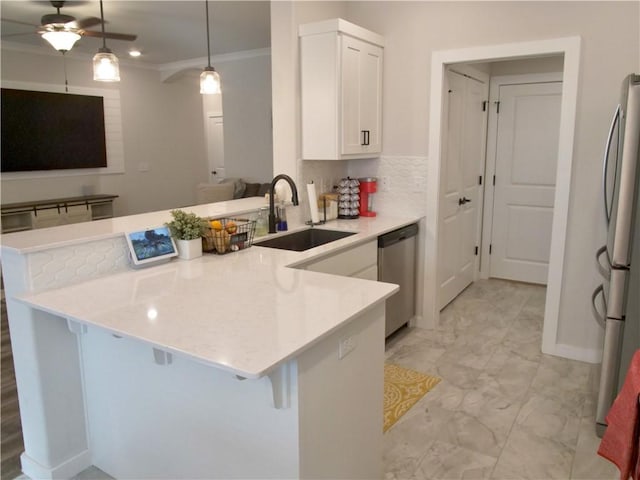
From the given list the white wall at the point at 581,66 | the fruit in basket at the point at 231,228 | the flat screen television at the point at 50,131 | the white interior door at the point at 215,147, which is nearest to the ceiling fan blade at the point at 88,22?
the white wall at the point at 581,66

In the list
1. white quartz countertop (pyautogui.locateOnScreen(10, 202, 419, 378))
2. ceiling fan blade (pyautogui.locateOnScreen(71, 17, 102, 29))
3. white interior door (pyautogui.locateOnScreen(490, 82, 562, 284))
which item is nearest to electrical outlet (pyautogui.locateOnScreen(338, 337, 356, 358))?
white quartz countertop (pyautogui.locateOnScreen(10, 202, 419, 378))

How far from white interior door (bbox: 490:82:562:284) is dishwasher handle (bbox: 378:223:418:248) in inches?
70.8

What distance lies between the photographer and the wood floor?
2.33 metres

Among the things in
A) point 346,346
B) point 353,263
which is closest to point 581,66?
point 353,263

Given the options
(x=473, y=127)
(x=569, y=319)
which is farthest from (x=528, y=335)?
(x=473, y=127)

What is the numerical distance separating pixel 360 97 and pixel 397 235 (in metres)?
1.06

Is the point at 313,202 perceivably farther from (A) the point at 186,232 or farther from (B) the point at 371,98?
(A) the point at 186,232

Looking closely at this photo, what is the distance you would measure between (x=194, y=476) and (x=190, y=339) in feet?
2.45

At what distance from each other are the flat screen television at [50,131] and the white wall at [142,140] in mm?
160

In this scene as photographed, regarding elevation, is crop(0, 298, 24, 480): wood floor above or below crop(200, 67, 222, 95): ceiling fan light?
below

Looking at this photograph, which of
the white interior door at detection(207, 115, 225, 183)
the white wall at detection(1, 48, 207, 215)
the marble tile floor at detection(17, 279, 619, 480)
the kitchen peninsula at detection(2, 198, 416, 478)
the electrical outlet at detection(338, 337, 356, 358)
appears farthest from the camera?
the white interior door at detection(207, 115, 225, 183)

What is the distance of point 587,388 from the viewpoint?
10.0ft

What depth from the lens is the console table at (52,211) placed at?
591cm

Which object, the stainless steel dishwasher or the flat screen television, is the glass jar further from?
the flat screen television
